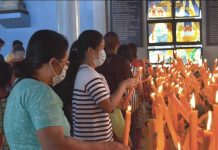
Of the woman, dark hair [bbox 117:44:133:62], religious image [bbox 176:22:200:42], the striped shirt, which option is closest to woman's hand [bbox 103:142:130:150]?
the woman

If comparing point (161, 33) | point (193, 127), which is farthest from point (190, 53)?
point (193, 127)

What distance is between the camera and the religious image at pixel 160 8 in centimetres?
878

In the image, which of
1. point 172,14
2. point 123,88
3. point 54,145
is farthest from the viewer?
point 172,14

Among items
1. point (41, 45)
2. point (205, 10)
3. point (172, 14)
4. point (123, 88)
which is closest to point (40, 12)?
point (172, 14)

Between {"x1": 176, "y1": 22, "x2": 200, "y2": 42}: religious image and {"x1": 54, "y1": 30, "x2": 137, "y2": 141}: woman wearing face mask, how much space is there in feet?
20.9

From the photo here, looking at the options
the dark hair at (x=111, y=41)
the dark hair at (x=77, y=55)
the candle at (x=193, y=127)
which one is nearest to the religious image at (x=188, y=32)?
the dark hair at (x=111, y=41)

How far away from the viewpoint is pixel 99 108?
248 cm

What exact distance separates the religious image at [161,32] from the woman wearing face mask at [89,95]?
6330 mm

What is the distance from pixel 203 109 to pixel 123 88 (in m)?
0.51

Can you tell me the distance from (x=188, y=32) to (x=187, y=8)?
473mm

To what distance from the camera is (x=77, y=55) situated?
2.57 meters

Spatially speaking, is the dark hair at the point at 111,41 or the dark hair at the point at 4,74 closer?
the dark hair at the point at 4,74

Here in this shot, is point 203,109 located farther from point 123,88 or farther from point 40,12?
point 40,12

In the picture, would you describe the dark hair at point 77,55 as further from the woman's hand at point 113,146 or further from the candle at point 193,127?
the candle at point 193,127
